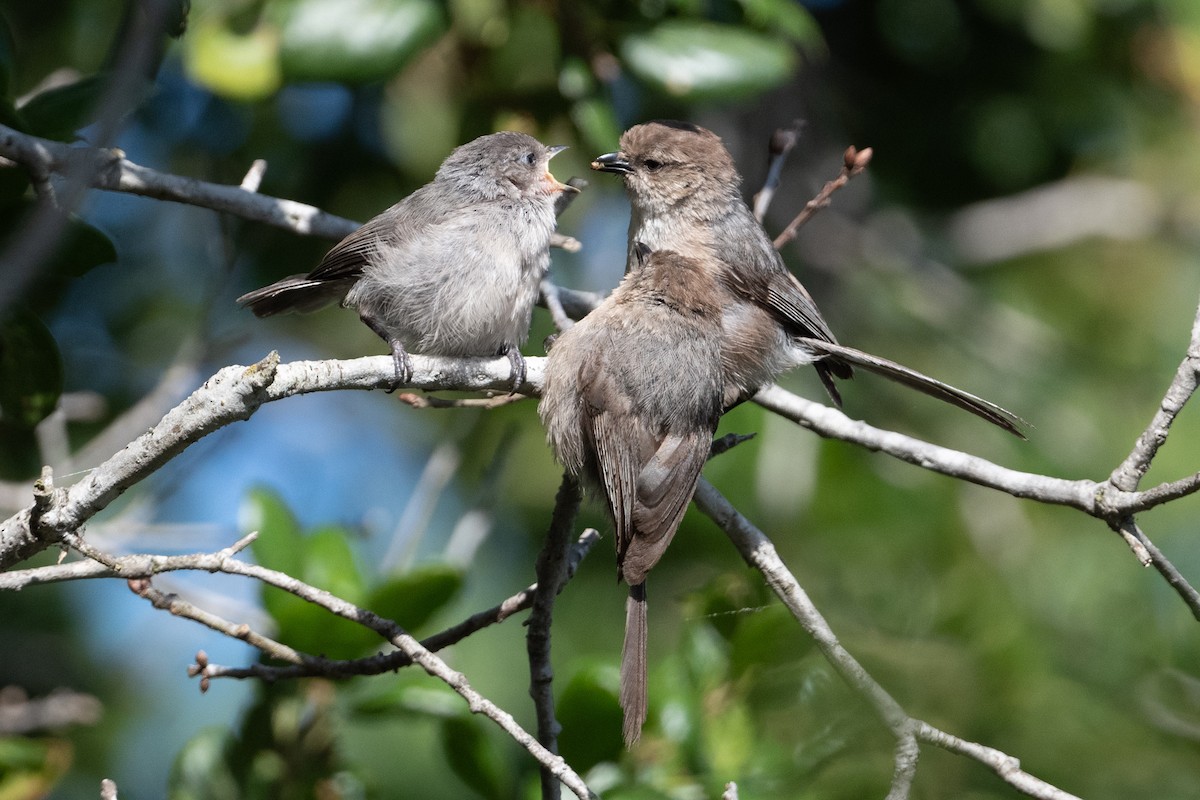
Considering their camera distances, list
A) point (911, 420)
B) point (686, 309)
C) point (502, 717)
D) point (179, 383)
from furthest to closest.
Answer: point (911, 420), point (179, 383), point (686, 309), point (502, 717)

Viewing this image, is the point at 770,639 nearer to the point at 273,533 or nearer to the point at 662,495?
the point at 662,495

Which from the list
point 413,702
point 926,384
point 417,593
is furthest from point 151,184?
point 926,384

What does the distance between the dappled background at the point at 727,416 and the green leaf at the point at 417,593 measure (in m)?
0.02

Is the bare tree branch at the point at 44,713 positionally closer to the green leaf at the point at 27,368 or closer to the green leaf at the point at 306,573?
the green leaf at the point at 306,573

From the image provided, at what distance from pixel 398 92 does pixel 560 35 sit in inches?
31.7

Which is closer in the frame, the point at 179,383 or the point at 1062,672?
the point at 1062,672

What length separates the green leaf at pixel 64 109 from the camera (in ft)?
10.2

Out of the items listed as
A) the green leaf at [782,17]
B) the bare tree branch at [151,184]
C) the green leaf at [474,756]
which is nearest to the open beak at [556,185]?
the bare tree branch at [151,184]

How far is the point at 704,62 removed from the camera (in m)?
3.80

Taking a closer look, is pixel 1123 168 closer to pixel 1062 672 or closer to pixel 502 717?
pixel 1062 672

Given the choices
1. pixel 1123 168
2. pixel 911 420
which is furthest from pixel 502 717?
pixel 1123 168

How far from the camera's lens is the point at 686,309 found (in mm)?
3195

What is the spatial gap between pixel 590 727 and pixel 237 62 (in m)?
2.38

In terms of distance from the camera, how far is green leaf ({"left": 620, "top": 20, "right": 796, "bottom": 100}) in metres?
3.80
